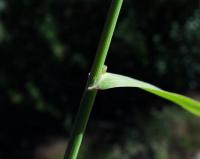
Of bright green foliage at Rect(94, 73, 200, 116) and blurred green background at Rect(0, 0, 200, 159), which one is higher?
bright green foliage at Rect(94, 73, 200, 116)

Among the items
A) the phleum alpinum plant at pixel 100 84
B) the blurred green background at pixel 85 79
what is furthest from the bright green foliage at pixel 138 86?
the blurred green background at pixel 85 79

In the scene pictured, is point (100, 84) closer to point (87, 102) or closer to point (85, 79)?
point (87, 102)

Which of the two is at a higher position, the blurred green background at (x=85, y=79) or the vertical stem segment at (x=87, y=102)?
the vertical stem segment at (x=87, y=102)

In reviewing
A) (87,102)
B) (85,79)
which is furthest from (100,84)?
(85,79)

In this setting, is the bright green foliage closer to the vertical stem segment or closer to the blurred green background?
the vertical stem segment

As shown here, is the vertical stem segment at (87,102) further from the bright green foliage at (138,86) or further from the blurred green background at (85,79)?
the blurred green background at (85,79)

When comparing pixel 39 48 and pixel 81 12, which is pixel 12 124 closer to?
pixel 39 48

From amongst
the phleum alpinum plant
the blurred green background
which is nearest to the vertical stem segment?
the phleum alpinum plant

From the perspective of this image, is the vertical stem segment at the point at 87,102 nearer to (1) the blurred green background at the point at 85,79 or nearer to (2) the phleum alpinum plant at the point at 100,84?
(2) the phleum alpinum plant at the point at 100,84

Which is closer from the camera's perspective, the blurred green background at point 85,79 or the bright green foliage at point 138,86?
the bright green foliage at point 138,86
